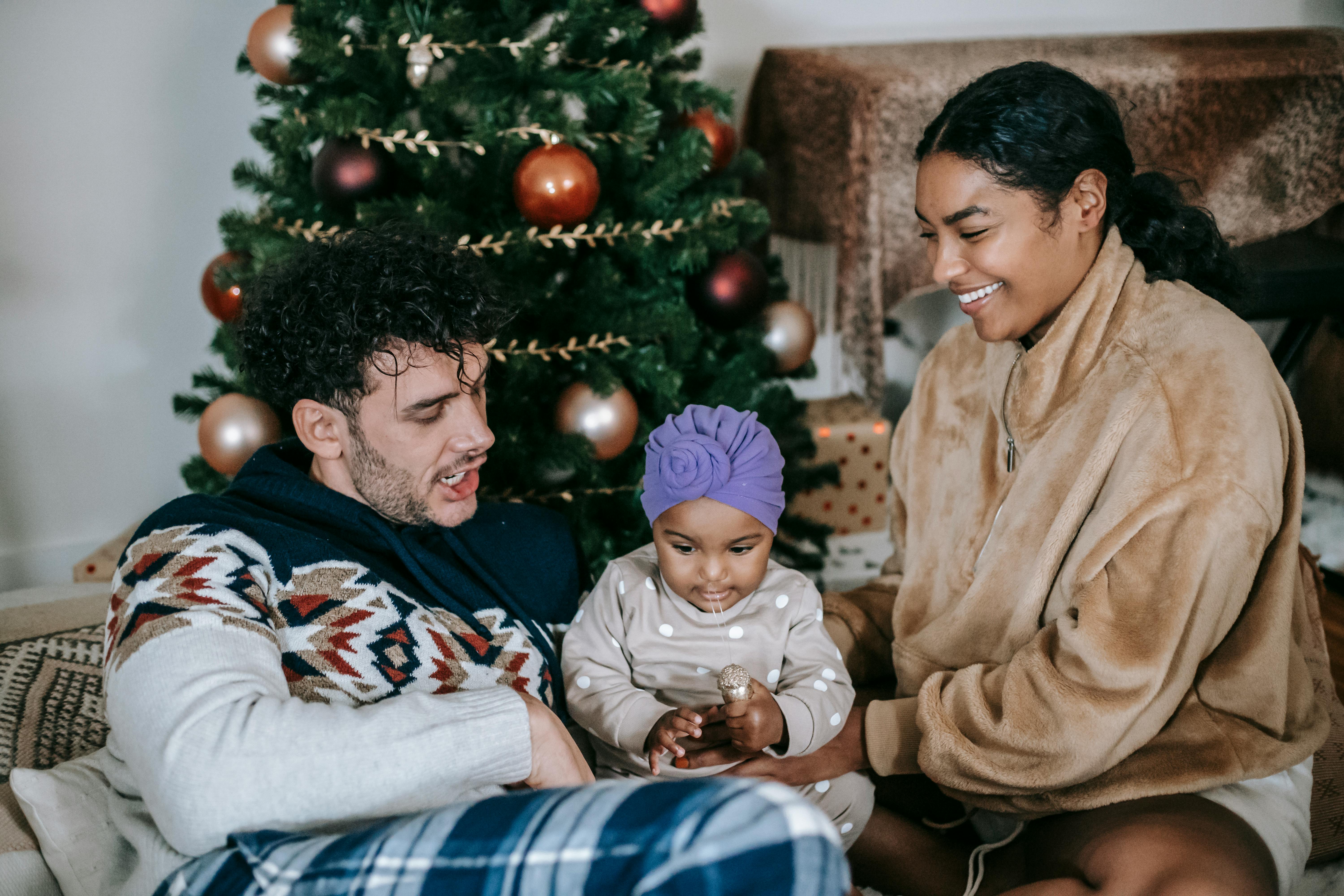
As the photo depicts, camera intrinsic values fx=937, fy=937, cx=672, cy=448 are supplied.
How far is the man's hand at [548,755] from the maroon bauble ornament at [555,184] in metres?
1.07

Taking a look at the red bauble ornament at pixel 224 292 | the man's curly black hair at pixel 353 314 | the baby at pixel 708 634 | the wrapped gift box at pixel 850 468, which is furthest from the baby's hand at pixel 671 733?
the wrapped gift box at pixel 850 468

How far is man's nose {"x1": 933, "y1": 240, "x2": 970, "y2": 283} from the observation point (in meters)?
1.41

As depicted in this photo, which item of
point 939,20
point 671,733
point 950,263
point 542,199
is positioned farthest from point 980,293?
point 939,20

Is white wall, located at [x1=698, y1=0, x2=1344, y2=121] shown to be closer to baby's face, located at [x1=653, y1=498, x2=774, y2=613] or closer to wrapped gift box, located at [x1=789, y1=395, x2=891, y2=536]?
wrapped gift box, located at [x1=789, y1=395, x2=891, y2=536]

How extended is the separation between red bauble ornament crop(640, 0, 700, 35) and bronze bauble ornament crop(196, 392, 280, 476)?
3.96 ft

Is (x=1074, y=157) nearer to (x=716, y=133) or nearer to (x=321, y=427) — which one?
(x=716, y=133)

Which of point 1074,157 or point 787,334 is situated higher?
point 1074,157

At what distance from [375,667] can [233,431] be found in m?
0.91

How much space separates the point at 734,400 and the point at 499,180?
723mm

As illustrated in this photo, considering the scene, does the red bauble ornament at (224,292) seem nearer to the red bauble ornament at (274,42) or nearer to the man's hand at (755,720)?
the red bauble ornament at (274,42)

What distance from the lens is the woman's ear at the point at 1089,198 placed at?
134cm

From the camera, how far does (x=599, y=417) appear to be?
1.98 m

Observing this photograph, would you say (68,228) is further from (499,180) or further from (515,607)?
(515,607)

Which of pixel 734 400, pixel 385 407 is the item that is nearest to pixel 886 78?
pixel 734 400
